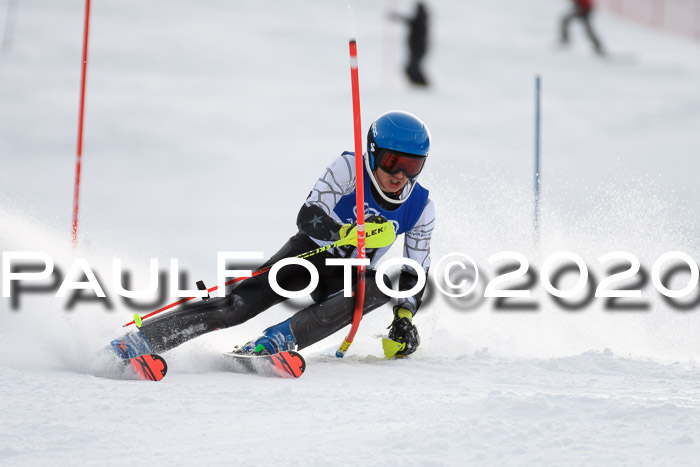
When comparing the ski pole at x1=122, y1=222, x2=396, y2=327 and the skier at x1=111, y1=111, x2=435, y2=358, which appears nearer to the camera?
the skier at x1=111, y1=111, x2=435, y2=358

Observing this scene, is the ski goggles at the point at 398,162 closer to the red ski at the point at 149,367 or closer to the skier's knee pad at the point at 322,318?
the skier's knee pad at the point at 322,318

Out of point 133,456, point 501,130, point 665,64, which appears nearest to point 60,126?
point 501,130

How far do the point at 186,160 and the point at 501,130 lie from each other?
19.0 ft

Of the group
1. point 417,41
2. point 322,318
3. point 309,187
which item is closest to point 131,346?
point 322,318

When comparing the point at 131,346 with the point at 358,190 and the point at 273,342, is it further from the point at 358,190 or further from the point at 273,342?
the point at 358,190

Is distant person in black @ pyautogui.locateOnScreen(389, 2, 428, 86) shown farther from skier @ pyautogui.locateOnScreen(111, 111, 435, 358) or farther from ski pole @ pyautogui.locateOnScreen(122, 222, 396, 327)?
ski pole @ pyautogui.locateOnScreen(122, 222, 396, 327)

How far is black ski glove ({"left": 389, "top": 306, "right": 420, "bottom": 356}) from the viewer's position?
419cm

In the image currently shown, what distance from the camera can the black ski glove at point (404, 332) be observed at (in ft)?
13.8

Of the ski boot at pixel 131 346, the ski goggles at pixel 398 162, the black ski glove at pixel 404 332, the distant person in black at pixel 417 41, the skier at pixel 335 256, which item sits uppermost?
the distant person in black at pixel 417 41

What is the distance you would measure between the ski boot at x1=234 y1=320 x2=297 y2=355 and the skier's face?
2.70 feet

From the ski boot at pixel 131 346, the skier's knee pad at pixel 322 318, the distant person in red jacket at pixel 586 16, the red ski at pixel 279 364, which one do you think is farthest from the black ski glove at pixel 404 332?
the distant person in red jacket at pixel 586 16

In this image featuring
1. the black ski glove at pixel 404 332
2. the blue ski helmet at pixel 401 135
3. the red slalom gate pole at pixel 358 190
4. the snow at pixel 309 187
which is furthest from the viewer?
the black ski glove at pixel 404 332

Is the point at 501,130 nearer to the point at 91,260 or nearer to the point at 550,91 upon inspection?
the point at 550,91

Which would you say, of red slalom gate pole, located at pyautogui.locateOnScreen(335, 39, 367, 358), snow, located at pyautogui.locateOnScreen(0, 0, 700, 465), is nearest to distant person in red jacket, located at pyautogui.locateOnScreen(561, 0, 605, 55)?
snow, located at pyautogui.locateOnScreen(0, 0, 700, 465)
